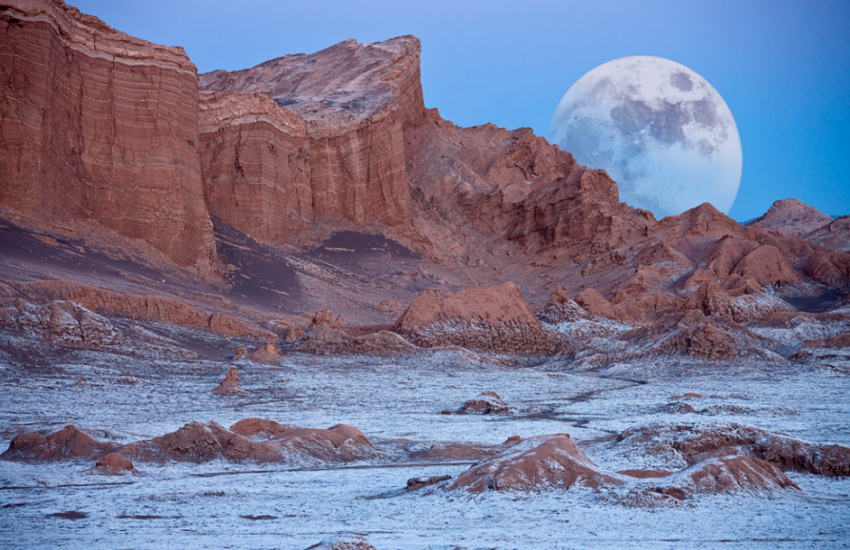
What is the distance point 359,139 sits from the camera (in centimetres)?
6131

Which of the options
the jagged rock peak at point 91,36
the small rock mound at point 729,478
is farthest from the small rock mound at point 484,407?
the jagged rock peak at point 91,36

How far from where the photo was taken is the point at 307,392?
1894cm

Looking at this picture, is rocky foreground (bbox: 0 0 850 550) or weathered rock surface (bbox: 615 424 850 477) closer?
rocky foreground (bbox: 0 0 850 550)

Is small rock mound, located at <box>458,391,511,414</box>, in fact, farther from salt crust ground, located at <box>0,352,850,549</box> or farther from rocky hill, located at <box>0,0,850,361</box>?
rocky hill, located at <box>0,0,850,361</box>

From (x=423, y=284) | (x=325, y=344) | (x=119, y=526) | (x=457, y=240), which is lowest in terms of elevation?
(x=119, y=526)

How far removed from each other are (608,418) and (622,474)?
278 inches

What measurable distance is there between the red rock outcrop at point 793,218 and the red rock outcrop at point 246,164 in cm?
4290

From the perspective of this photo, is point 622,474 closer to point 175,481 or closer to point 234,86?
point 175,481

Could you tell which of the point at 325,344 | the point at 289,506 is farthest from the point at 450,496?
the point at 325,344

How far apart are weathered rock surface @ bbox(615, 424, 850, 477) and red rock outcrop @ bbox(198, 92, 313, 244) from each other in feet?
143

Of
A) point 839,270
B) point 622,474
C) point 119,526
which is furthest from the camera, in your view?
point 839,270

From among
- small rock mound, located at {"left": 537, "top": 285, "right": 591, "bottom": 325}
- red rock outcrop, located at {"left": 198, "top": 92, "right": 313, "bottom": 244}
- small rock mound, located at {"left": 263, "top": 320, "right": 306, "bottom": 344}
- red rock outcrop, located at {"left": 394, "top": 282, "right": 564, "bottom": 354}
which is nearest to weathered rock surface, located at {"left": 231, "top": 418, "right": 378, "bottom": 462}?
red rock outcrop, located at {"left": 394, "top": 282, "right": 564, "bottom": 354}

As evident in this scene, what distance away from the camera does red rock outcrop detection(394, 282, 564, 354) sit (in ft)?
95.3

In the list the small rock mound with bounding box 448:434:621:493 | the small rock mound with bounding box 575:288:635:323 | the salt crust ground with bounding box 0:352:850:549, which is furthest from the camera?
the small rock mound with bounding box 575:288:635:323
